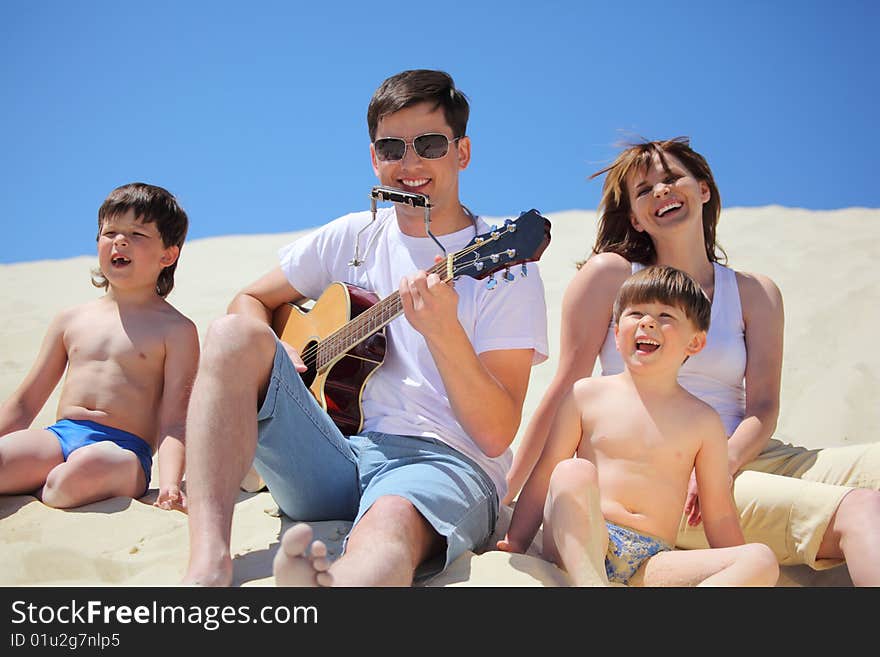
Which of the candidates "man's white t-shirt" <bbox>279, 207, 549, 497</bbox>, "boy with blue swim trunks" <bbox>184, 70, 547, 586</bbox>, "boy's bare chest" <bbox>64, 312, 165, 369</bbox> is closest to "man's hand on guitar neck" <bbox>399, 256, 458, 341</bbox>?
"boy with blue swim trunks" <bbox>184, 70, 547, 586</bbox>

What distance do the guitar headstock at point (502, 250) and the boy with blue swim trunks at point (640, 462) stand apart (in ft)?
1.14

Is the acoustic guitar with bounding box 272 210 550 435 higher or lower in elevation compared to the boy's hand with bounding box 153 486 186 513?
higher

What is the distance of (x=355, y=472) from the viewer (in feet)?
9.59

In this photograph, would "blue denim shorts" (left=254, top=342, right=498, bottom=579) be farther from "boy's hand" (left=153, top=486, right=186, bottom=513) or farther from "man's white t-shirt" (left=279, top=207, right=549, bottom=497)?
"boy's hand" (left=153, top=486, right=186, bottom=513)

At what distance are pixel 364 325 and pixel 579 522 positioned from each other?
1.13m

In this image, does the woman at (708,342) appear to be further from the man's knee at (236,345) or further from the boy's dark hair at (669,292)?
the man's knee at (236,345)

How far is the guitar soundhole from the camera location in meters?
3.38

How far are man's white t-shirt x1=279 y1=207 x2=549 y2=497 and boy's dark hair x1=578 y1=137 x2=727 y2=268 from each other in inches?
27.6

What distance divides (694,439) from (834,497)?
1.74 feet

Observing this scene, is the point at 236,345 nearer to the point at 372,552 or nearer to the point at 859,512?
the point at 372,552

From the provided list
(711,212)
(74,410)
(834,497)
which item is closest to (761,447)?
(834,497)

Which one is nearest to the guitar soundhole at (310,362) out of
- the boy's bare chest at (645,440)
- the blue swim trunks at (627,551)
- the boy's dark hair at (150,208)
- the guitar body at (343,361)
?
the guitar body at (343,361)

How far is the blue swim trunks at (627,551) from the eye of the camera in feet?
8.25
